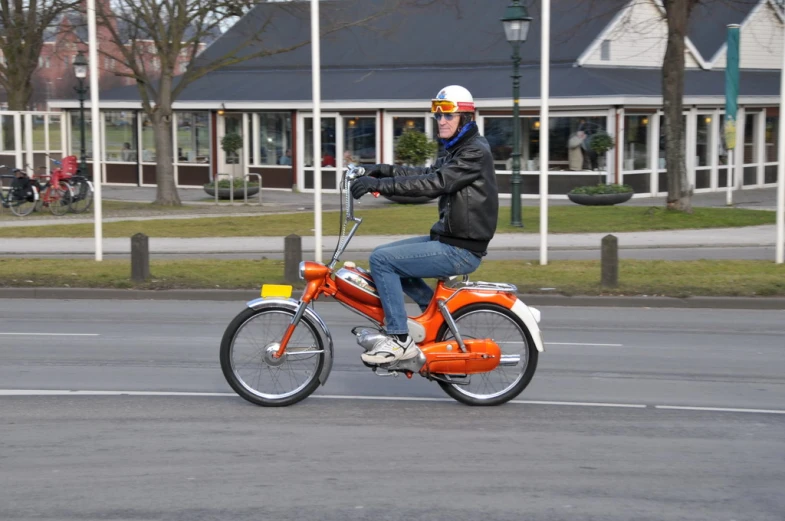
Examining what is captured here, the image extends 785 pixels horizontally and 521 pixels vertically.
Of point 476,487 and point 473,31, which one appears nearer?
point 476,487

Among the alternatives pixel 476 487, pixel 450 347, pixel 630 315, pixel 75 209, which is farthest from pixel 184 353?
pixel 75 209

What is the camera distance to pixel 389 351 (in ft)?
23.0

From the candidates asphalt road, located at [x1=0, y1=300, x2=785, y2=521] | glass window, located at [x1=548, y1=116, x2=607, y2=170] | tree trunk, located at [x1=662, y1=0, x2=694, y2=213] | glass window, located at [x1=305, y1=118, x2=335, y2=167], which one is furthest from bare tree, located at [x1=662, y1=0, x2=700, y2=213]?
glass window, located at [x1=305, y1=118, x2=335, y2=167]

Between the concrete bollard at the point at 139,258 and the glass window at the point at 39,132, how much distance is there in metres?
17.5

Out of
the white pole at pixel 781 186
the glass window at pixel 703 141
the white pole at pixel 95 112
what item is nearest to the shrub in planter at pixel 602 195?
the glass window at pixel 703 141

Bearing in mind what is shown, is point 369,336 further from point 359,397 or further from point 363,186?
point 363,186

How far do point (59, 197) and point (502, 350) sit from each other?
72.5 ft

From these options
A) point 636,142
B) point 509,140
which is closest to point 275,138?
point 509,140

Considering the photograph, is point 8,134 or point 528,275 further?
point 8,134

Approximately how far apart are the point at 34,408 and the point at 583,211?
63.7ft

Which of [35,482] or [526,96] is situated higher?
[526,96]

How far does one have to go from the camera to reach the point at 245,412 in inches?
284

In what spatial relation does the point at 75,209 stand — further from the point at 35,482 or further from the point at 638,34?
the point at 35,482

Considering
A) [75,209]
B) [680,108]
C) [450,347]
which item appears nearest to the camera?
[450,347]
